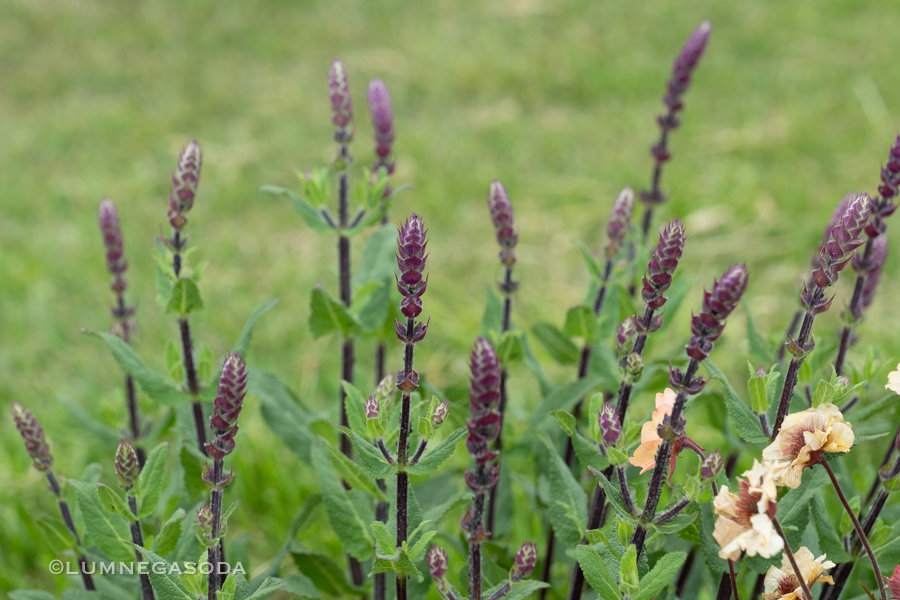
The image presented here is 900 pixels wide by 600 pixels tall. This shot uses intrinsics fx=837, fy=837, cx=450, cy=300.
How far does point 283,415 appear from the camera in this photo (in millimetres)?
2262

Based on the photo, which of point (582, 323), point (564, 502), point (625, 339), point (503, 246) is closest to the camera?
point (625, 339)

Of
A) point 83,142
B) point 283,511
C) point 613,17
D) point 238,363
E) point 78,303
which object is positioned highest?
point 613,17

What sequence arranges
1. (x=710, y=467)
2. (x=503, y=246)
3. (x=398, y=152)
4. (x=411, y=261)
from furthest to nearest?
(x=398, y=152) → (x=503, y=246) → (x=710, y=467) → (x=411, y=261)

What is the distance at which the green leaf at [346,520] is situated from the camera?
191 cm

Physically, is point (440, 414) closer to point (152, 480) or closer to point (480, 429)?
point (480, 429)

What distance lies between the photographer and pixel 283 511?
2963 mm

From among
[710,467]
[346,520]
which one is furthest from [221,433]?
[710,467]

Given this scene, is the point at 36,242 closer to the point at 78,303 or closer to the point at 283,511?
the point at 78,303

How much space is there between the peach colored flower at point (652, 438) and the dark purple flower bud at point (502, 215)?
2.31 ft

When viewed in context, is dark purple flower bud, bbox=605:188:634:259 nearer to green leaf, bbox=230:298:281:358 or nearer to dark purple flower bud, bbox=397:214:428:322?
green leaf, bbox=230:298:281:358

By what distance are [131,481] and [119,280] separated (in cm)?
93

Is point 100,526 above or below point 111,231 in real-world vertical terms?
below

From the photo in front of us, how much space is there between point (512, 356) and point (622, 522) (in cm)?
81

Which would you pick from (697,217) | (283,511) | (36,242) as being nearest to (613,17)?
(697,217)
